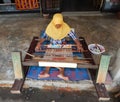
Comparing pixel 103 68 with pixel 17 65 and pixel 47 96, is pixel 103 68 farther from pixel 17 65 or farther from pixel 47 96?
pixel 17 65

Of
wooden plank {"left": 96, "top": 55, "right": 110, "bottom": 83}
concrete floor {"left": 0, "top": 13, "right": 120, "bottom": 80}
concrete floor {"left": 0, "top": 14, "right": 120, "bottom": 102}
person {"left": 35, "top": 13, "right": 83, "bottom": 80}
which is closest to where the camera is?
wooden plank {"left": 96, "top": 55, "right": 110, "bottom": 83}

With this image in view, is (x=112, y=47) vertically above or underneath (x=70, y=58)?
underneath

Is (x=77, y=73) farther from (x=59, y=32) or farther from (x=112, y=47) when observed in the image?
(x=112, y=47)

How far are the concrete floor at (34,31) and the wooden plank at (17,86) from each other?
91 mm

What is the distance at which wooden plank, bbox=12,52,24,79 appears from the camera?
1956 mm

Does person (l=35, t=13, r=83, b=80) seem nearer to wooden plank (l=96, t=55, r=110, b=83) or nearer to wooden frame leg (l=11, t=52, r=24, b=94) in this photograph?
wooden frame leg (l=11, t=52, r=24, b=94)

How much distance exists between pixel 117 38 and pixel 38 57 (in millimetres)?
1678

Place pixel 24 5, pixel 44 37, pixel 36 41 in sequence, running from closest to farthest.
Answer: pixel 44 37 < pixel 36 41 < pixel 24 5

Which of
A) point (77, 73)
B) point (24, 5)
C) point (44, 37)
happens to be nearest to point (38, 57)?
point (44, 37)

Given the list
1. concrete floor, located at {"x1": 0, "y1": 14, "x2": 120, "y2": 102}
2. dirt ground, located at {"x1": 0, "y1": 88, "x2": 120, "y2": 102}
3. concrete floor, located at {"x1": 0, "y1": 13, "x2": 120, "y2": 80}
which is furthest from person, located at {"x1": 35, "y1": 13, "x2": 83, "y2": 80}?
concrete floor, located at {"x1": 0, "y1": 13, "x2": 120, "y2": 80}

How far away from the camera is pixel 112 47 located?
2855 millimetres

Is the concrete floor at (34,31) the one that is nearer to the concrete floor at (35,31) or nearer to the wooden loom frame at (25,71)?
the concrete floor at (35,31)

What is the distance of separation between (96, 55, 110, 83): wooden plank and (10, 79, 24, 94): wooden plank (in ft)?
3.10

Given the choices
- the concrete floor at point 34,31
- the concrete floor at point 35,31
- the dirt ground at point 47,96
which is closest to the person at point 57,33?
the dirt ground at point 47,96
